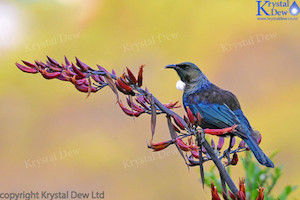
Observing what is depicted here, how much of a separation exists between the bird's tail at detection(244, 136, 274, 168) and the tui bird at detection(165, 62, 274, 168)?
1.3 inches

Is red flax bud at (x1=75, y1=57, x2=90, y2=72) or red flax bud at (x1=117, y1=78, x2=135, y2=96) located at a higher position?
red flax bud at (x1=75, y1=57, x2=90, y2=72)

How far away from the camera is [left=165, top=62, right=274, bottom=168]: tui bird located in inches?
38.8

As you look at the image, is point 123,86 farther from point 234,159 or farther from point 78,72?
point 234,159

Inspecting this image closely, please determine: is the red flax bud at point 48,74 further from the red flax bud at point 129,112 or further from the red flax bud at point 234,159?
the red flax bud at point 234,159

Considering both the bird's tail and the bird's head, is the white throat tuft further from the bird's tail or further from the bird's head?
the bird's tail

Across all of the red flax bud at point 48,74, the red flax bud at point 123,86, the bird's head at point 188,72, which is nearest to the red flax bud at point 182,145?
the red flax bud at point 123,86

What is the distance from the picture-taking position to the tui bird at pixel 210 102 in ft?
3.23

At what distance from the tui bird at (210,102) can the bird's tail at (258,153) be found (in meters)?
0.03

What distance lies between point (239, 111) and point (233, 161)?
0.68 ft

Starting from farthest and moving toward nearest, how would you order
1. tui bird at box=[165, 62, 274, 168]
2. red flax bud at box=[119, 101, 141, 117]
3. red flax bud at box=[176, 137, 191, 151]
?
tui bird at box=[165, 62, 274, 168] → red flax bud at box=[119, 101, 141, 117] → red flax bud at box=[176, 137, 191, 151]

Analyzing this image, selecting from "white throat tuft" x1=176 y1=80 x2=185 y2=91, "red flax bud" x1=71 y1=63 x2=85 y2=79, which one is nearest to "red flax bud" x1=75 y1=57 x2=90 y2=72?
"red flax bud" x1=71 y1=63 x2=85 y2=79

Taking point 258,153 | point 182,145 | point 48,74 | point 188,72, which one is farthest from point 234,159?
point 48,74

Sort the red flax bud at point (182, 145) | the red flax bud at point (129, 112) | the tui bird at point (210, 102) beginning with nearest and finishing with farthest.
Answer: the red flax bud at point (182, 145) < the red flax bud at point (129, 112) < the tui bird at point (210, 102)

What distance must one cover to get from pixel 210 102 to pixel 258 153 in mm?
283
